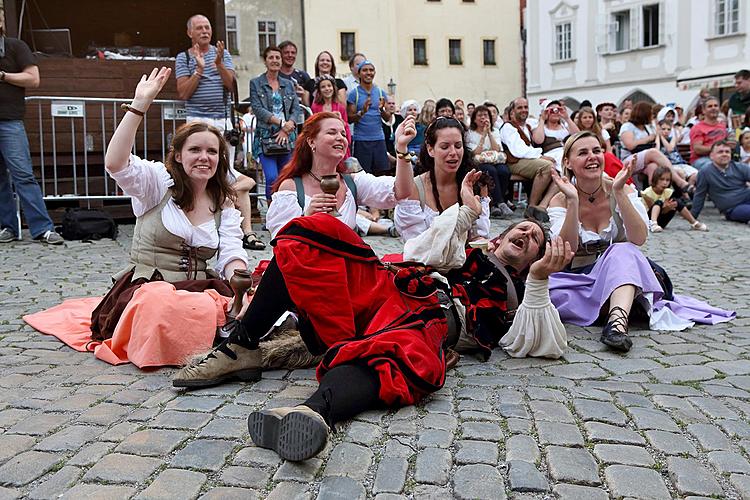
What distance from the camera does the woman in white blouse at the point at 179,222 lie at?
4711 millimetres

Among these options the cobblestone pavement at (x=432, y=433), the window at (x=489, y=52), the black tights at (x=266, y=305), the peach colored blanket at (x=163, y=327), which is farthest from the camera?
the window at (x=489, y=52)

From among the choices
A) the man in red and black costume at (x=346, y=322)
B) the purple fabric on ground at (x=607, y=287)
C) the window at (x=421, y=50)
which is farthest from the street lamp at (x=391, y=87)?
the man in red and black costume at (x=346, y=322)

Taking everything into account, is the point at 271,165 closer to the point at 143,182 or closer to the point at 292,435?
the point at 143,182

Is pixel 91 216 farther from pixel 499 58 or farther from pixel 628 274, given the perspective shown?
pixel 499 58

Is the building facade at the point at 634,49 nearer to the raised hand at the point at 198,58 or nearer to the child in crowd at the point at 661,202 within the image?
the child in crowd at the point at 661,202

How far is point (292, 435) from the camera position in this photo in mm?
2928

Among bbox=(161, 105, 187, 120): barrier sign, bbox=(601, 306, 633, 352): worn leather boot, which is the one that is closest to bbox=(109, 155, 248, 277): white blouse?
bbox=(601, 306, 633, 352): worn leather boot

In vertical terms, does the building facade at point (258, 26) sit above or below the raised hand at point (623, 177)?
above

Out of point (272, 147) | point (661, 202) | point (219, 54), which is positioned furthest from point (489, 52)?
point (219, 54)

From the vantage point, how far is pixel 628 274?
5.14 meters

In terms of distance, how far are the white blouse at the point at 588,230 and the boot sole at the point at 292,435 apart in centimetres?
282

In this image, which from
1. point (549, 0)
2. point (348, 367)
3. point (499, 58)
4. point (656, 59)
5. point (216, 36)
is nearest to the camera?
point (348, 367)

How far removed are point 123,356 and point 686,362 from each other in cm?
307

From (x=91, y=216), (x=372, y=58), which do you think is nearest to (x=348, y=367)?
(x=91, y=216)
